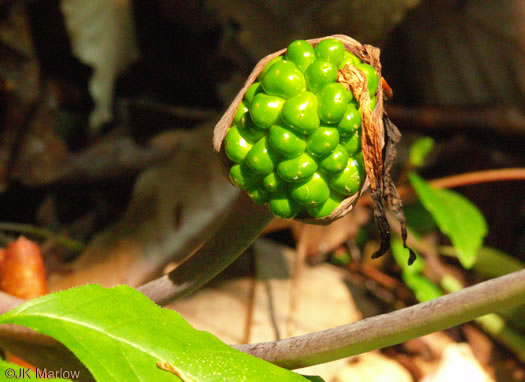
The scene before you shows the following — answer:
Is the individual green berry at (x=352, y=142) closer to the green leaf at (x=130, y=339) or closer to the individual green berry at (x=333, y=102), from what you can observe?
the individual green berry at (x=333, y=102)

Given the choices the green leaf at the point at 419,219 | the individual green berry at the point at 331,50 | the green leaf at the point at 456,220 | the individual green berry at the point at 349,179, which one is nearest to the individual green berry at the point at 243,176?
the individual green berry at the point at 349,179

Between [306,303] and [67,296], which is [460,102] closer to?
→ [306,303]

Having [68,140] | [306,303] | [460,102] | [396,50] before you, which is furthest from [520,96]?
[68,140]

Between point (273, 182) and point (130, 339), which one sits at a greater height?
point (273, 182)

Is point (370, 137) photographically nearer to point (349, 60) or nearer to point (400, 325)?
point (349, 60)

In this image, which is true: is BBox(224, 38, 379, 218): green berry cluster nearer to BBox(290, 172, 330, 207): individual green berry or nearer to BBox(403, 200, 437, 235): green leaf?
BBox(290, 172, 330, 207): individual green berry

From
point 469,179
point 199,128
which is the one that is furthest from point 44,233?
point 469,179

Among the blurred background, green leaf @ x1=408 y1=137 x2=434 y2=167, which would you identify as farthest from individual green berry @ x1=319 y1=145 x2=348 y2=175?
green leaf @ x1=408 y1=137 x2=434 y2=167
